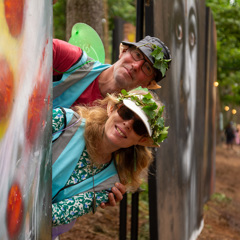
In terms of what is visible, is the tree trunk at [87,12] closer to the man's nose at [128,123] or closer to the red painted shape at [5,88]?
the man's nose at [128,123]

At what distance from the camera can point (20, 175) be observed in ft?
4.68

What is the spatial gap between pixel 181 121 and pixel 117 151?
63.6 inches

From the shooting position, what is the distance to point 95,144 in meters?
2.30

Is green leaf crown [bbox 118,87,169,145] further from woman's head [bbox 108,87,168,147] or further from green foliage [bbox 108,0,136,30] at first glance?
green foliage [bbox 108,0,136,30]

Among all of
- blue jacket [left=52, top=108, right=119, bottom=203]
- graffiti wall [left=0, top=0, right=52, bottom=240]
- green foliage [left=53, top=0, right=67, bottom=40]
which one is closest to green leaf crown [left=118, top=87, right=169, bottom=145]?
blue jacket [left=52, top=108, right=119, bottom=203]

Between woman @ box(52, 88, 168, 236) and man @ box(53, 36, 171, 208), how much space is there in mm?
288

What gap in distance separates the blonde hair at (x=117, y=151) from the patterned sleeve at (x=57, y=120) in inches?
6.4

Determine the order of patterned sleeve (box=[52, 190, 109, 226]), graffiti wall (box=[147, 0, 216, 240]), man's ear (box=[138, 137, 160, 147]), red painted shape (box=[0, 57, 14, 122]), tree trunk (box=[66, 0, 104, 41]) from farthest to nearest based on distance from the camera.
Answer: tree trunk (box=[66, 0, 104, 41]), graffiti wall (box=[147, 0, 216, 240]), man's ear (box=[138, 137, 160, 147]), patterned sleeve (box=[52, 190, 109, 226]), red painted shape (box=[0, 57, 14, 122])

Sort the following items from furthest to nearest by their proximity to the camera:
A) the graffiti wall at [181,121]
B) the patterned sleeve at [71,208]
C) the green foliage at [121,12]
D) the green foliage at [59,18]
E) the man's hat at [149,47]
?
1. the green foliage at [121,12]
2. the green foliage at [59,18]
3. the graffiti wall at [181,121]
4. the man's hat at [149,47]
5. the patterned sleeve at [71,208]

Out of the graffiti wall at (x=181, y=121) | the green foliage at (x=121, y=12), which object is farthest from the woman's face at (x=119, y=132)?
the green foliage at (x=121, y=12)

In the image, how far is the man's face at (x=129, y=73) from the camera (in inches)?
104

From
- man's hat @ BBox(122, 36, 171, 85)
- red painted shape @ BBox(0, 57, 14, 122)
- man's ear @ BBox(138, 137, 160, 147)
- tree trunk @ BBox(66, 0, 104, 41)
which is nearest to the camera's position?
red painted shape @ BBox(0, 57, 14, 122)

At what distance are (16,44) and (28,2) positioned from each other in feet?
0.55

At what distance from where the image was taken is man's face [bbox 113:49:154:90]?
2.65 meters
